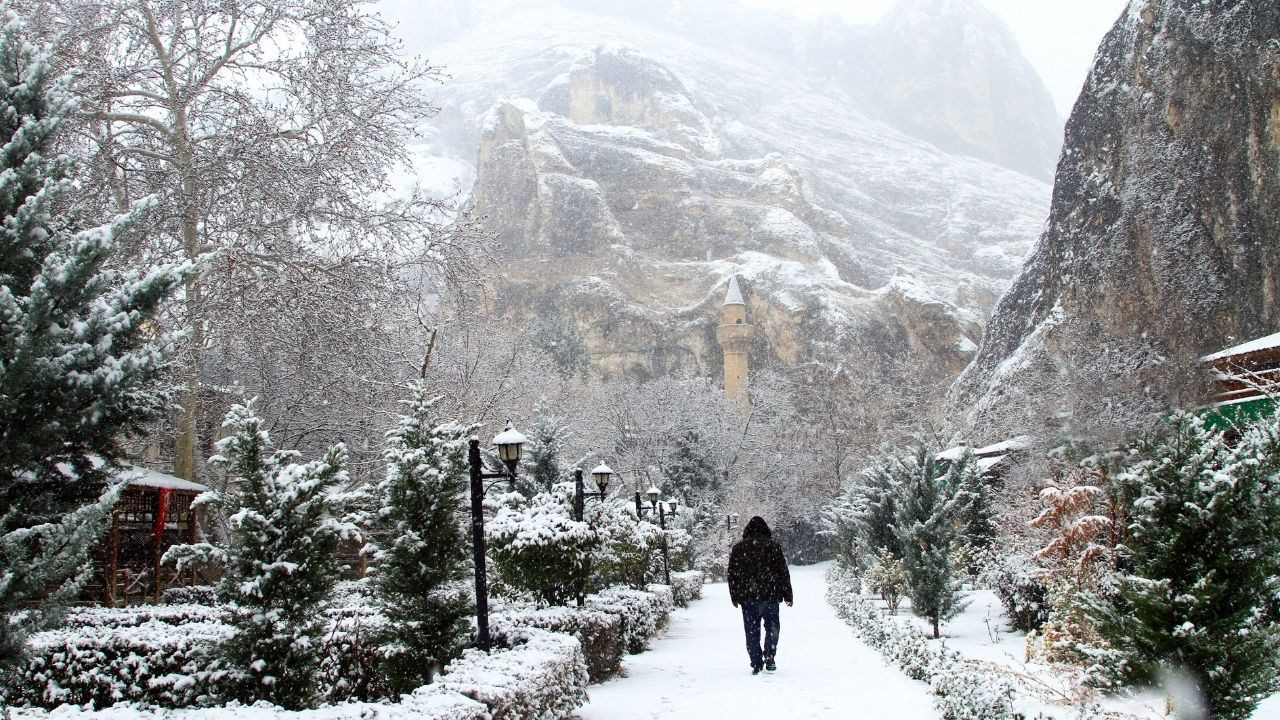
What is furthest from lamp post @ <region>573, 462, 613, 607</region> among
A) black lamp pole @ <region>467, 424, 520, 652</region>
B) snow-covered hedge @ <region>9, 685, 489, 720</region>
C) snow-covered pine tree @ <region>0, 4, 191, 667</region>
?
snow-covered pine tree @ <region>0, 4, 191, 667</region>

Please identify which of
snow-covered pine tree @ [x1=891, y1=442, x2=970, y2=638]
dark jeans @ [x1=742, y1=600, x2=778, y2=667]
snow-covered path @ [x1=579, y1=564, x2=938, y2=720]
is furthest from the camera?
snow-covered pine tree @ [x1=891, y1=442, x2=970, y2=638]

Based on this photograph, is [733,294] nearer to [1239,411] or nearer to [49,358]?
[1239,411]

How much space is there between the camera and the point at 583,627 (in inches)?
325

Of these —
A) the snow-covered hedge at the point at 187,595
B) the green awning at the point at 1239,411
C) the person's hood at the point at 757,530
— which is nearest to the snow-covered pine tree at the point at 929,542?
the person's hood at the point at 757,530

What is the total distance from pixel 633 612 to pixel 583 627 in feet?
8.42

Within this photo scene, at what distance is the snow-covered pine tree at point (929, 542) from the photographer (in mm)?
11562

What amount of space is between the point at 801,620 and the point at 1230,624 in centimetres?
1030

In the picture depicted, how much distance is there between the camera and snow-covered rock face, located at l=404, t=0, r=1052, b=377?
6912 cm

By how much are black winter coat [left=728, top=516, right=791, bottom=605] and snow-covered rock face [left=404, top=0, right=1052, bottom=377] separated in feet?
113

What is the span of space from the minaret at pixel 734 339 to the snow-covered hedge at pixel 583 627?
5618 cm

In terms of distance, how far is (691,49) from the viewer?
14362 cm

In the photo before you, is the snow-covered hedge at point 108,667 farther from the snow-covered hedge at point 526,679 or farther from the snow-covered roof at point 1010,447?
the snow-covered roof at point 1010,447

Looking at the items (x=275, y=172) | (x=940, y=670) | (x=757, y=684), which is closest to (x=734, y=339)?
(x=275, y=172)

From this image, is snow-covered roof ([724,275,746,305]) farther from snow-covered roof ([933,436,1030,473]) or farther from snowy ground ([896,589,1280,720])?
snowy ground ([896,589,1280,720])
